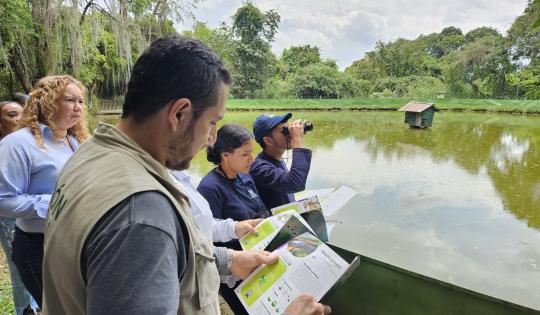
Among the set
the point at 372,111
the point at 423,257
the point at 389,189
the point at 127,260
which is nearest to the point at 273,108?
the point at 372,111

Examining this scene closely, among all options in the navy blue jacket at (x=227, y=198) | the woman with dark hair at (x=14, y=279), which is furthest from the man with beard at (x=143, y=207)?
the woman with dark hair at (x=14, y=279)

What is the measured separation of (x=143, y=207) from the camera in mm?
526

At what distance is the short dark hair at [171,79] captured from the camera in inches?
25.7

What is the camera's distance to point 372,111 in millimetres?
22828

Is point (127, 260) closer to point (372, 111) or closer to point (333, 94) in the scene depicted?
point (372, 111)

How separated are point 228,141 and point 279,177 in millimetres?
413

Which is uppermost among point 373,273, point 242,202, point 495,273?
point 242,202

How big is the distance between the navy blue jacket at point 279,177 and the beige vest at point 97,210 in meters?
1.33

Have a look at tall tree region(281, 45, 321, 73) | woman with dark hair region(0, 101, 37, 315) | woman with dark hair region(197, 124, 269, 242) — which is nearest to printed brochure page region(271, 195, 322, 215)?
woman with dark hair region(197, 124, 269, 242)

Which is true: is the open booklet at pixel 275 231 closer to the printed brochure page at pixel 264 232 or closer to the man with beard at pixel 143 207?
the printed brochure page at pixel 264 232

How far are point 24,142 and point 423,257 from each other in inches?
137

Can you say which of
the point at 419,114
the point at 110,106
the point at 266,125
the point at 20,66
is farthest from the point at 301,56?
the point at 266,125

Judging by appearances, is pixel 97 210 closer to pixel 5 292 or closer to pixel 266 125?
pixel 266 125

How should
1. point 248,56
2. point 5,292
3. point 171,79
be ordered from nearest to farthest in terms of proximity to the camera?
1. point 171,79
2. point 5,292
3. point 248,56
